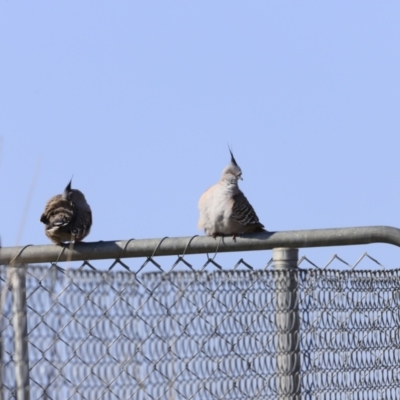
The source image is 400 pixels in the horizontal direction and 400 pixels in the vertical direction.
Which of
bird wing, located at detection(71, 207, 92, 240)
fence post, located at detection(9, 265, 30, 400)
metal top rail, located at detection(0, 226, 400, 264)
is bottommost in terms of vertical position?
fence post, located at detection(9, 265, 30, 400)

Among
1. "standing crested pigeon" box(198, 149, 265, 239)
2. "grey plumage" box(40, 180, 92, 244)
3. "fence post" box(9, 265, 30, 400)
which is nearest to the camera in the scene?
"fence post" box(9, 265, 30, 400)

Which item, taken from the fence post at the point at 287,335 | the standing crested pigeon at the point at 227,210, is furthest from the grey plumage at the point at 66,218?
the fence post at the point at 287,335

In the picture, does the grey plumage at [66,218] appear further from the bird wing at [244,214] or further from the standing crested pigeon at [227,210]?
the bird wing at [244,214]

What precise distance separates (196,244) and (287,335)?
408 mm

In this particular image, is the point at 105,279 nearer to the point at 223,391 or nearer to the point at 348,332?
the point at 223,391

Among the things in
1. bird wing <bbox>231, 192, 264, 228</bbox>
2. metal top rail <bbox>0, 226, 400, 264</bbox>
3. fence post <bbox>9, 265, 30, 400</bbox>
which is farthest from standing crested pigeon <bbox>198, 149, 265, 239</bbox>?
fence post <bbox>9, 265, 30, 400</bbox>

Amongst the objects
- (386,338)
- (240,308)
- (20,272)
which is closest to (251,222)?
(386,338)

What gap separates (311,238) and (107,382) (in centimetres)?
86

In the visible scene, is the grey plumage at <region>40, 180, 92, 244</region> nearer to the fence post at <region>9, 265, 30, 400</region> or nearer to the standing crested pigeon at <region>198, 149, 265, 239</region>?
the standing crested pigeon at <region>198, 149, 265, 239</region>

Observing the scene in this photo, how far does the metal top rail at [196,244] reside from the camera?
3.19 metres

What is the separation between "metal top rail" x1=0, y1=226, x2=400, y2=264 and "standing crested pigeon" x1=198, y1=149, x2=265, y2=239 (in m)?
1.90

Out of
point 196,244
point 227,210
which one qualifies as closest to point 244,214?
point 227,210

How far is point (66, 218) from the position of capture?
17.2ft

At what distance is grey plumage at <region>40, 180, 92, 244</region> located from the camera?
5199 millimetres
